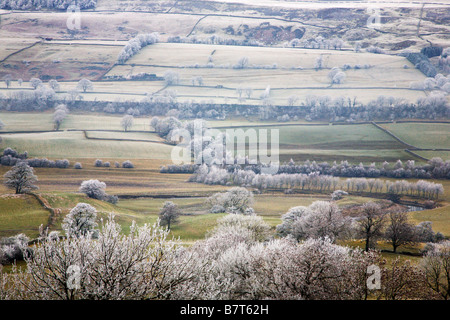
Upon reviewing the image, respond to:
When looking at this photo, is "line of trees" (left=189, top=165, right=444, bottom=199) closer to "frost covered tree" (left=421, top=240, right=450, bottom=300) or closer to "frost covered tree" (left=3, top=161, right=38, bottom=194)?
"frost covered tree" (left=3, top=161, right=38, bottom=194)

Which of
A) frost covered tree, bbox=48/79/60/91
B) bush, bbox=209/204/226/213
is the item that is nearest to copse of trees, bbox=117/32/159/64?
frost covered tree, bbox=48/79/60/91

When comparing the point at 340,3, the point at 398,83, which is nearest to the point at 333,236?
the point at 398,83

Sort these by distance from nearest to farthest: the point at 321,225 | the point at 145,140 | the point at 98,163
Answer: the point at 321,225 < the point at 98,163 < the point at 145,140

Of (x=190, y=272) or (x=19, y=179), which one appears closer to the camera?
(x=190, y=272)

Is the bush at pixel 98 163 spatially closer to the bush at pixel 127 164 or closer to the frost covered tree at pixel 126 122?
the bush at pixel 127 164

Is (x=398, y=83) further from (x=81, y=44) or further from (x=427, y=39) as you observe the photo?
(x=81, y=44)

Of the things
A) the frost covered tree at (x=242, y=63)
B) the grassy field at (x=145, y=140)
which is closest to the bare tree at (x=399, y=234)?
the grassy field at (x=145, y=140)

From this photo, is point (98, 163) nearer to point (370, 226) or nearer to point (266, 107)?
point (266, 107)

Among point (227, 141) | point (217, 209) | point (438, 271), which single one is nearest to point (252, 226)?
point (217, 209)
